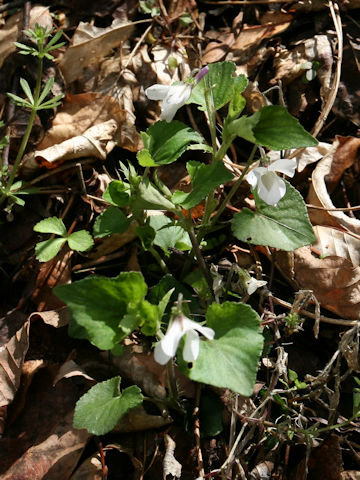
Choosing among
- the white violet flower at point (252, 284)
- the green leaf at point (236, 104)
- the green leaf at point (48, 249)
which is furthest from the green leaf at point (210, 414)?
the green leaf at point (236, 104)

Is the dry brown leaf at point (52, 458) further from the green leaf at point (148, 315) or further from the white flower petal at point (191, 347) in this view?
the white flower petal at point (191, 347)

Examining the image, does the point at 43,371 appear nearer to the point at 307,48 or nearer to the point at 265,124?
the point at 265,124

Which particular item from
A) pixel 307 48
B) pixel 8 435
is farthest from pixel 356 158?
pixel 8 435

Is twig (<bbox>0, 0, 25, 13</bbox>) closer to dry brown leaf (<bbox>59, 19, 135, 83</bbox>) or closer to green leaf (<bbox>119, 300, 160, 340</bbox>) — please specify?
dry brown leaf (<bbox>59, 19, 135, 83</bbox>)

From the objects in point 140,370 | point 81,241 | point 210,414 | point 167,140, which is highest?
point 167,140

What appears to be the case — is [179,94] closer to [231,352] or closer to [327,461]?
[231,352]

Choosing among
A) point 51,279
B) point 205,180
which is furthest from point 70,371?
point 205,180

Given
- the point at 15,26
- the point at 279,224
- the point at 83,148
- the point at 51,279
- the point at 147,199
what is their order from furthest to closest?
the point at 15,26 < the point at 83,148 < the point at 51,279 < the point at 279,224 < the point at 147,199

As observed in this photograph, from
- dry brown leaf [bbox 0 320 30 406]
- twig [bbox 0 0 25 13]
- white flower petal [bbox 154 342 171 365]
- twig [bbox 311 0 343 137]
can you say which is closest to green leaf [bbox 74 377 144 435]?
white flower petal [bbox 154 342 171 365]
